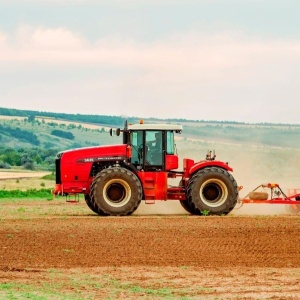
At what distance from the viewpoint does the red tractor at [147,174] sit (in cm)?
3512

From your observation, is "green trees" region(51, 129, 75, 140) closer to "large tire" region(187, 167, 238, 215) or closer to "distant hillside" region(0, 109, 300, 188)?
"distant hillside" region(0, 109, 300, 188)

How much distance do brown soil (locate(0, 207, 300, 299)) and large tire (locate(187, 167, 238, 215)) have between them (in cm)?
116

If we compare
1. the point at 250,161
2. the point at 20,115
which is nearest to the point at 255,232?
the point at 250,161

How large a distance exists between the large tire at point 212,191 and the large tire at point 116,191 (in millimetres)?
1645

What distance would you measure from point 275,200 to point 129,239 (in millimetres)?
10077

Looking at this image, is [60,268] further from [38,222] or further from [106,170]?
[106,170]

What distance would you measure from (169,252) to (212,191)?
1108 cm

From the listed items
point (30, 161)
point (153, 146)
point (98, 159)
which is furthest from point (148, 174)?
point (30, 161)

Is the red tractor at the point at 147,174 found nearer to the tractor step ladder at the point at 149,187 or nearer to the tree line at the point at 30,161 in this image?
the tractor step ladder at the point at 149,187

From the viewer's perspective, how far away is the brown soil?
64.0ft

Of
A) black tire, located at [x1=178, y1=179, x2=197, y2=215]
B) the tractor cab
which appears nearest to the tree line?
black tire, located at [x1=178, y1=179, x2=197, y2=215]

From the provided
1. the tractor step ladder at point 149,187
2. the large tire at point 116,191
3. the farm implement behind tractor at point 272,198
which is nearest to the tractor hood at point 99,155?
the large tire at point 116,191

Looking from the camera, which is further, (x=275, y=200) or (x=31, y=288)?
(x=275, y=200)

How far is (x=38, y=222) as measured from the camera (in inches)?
1277
